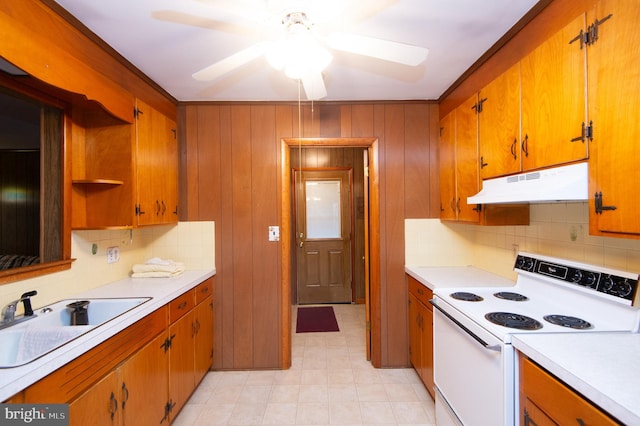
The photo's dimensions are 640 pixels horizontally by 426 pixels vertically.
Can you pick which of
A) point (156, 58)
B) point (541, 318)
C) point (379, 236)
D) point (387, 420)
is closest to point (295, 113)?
point (156, 58)

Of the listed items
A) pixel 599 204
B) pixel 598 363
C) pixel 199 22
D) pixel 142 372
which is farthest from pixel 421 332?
pixel 199 22

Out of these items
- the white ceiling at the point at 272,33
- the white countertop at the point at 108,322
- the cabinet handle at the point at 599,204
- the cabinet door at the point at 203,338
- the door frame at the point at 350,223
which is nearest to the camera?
the white countertop at the point at 108,322

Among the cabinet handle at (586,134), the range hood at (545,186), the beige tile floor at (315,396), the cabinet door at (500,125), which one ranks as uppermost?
the cabinet door at (500,125)

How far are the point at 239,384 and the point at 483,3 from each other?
3008mm

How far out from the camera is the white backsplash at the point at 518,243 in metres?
1.34

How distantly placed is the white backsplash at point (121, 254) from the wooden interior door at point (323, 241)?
1.94 m

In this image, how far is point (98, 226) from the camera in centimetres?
178

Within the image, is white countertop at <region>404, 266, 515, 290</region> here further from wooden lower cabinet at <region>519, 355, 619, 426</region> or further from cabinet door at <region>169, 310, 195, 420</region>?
cabinet door at <region>169, 310, 195, 420</region>

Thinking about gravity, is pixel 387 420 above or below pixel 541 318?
below

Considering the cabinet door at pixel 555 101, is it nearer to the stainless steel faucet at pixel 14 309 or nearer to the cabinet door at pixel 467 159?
the cabinet door at pixel 467 159

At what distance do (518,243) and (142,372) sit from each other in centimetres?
248

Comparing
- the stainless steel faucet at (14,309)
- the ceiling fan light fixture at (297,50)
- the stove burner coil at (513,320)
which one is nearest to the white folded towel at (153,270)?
the stainless steel faucet at (14,309)

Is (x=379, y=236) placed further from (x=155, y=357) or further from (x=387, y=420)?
(x=155, y=357)

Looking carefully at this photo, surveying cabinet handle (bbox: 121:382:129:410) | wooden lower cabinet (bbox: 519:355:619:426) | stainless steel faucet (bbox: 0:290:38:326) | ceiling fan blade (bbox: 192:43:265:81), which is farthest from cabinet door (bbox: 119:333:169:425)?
wooden lower cabinet (bbox: 519:355:619:426)
